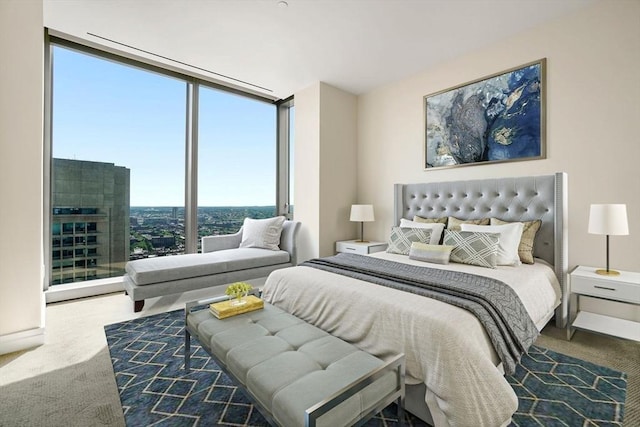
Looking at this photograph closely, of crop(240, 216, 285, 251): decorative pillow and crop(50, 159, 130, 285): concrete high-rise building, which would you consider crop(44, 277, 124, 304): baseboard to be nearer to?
crop(50, 159, 130, 285): concrete high-rise building

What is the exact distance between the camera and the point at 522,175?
3018 mm

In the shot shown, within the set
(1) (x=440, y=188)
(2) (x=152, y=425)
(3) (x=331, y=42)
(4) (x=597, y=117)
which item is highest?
(3) (x=331, y=42)

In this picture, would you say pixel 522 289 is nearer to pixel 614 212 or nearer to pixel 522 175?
pixel 614 212

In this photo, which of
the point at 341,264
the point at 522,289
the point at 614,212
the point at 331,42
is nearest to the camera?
the point at 522,289

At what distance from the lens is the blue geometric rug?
1.51 m

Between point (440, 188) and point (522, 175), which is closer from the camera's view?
point (522, 175)

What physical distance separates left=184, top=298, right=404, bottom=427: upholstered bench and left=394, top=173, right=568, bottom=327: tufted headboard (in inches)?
90.0

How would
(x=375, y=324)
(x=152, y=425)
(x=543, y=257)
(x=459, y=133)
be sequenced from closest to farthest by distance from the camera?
(x=152, y=425) → (x=375, y=324) → (x=543, y=257) → (x=459, y=133)

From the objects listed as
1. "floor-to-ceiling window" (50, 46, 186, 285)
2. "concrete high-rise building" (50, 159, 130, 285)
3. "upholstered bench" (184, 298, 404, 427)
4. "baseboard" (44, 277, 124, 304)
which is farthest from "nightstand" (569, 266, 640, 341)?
"concrete high-rise building" (50, 159, 130, 285)

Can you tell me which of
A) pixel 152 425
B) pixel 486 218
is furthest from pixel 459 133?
pixel 152 425

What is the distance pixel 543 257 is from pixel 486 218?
618mm

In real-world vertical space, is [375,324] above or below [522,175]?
below

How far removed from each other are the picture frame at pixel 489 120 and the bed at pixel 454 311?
1.14 feet

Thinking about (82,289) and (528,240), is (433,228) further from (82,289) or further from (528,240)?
(82,289)
